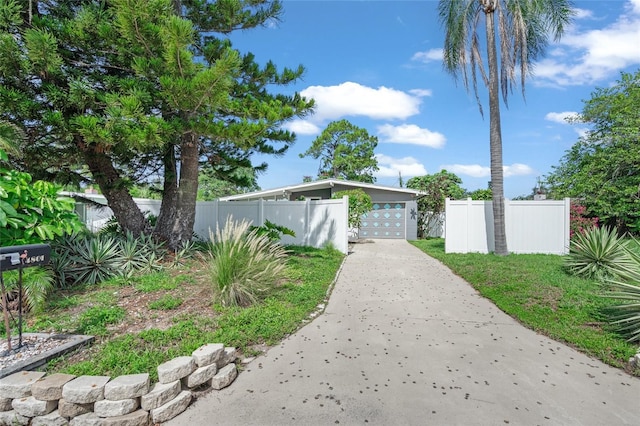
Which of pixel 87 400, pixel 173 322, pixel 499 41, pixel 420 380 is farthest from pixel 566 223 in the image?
pixel 87 400

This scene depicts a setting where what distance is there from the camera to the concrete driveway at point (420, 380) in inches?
105

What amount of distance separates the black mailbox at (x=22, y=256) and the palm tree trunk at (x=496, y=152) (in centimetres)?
1101

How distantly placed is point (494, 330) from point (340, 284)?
3.26 m

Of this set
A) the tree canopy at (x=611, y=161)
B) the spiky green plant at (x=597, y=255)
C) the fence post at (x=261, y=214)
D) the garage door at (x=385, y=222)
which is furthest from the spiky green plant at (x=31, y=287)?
the tree canopy at (x=611, y=161)

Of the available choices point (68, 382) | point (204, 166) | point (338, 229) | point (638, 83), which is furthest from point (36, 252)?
point (638, 83)

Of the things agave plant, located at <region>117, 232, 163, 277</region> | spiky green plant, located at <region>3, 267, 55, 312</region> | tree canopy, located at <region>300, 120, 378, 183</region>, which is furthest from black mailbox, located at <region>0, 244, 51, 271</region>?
tree canopy, located at <region>300, 120, 378, 183</region>

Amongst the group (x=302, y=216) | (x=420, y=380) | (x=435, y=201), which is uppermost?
(x=435, y=201)

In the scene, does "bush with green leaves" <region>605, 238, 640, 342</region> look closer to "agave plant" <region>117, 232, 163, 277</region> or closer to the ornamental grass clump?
the ornamental grass clump

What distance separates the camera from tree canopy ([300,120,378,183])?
28.9 meters

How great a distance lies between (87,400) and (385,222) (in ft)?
54.8

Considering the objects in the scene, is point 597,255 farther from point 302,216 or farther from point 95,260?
point 95,260

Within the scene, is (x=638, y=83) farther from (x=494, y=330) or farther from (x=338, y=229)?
(x=494, y=330)

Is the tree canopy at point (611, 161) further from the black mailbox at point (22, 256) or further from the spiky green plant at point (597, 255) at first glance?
the black mailbox at point (22, 256)

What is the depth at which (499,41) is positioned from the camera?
10.1 meters
